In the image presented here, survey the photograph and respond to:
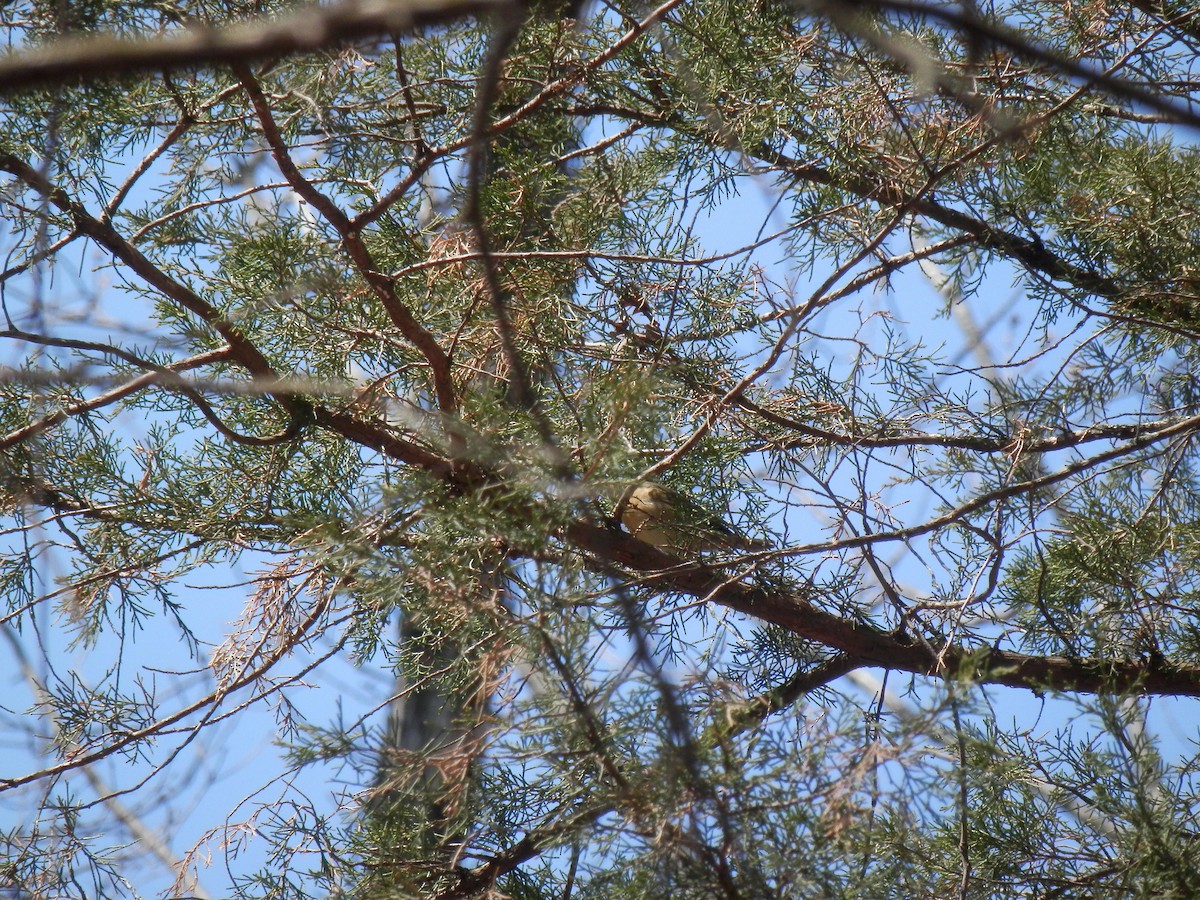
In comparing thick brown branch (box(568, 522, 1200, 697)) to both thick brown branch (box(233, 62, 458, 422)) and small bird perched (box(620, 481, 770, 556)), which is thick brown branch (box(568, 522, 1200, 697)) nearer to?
small bird perched (box(620, 481, 770, 556))

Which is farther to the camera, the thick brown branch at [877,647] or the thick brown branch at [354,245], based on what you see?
the thick brown branch at [877,647]

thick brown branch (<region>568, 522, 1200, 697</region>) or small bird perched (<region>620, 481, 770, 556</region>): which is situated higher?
small bird perched (<region>620, 481, 770, 556</region>)

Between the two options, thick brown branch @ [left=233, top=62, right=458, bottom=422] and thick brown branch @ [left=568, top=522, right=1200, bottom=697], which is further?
thick brown branch @ [left=568, top=522, right=1200, bottom=697]

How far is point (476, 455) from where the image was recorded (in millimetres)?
954

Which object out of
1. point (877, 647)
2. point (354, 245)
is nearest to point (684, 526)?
point (877, 647)

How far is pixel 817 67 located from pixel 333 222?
3.08 ft

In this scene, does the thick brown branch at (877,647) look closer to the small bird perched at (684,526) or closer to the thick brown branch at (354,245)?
the small bird perched at (684,526)

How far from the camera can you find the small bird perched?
65.1 inches

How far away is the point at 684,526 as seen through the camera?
5.37ft

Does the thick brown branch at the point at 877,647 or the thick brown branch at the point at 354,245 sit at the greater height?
the thick brown branch at the point at 354,245

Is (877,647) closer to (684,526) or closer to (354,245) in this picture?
(684,526)

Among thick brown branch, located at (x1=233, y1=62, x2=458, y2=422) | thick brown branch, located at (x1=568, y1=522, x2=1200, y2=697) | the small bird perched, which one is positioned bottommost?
thick brown branch, located at (x1=568, y1=522, x2=1200, y2=697)

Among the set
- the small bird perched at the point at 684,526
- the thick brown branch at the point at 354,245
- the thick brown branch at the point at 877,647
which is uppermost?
the thick brown branch at the point at 354,245

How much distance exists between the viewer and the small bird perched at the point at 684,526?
65.1 inches
